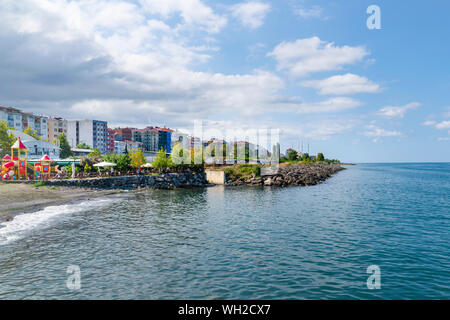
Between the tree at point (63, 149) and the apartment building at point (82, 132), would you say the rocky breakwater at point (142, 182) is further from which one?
the apartment building at point (82, 132)

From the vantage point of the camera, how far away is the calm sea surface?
13.8 metres

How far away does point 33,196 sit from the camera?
134ft

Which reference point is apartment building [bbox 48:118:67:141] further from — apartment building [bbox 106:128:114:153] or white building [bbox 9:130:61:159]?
white building [bbox 9:130:61:159]

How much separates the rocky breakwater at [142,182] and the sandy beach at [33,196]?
2933 millimetres

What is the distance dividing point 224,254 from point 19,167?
177ft

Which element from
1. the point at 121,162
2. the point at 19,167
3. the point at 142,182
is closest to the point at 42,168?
the point at 19,167

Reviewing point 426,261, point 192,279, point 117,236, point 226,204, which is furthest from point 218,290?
point 226,204

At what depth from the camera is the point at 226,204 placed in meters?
41.5

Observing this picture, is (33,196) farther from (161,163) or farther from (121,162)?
(161,163)

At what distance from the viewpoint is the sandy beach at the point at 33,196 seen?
3304 centimetres

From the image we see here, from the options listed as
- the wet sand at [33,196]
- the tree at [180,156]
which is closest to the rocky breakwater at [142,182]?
the wet sand at [33,196]

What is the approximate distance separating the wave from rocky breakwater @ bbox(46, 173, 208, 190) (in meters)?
15.9
